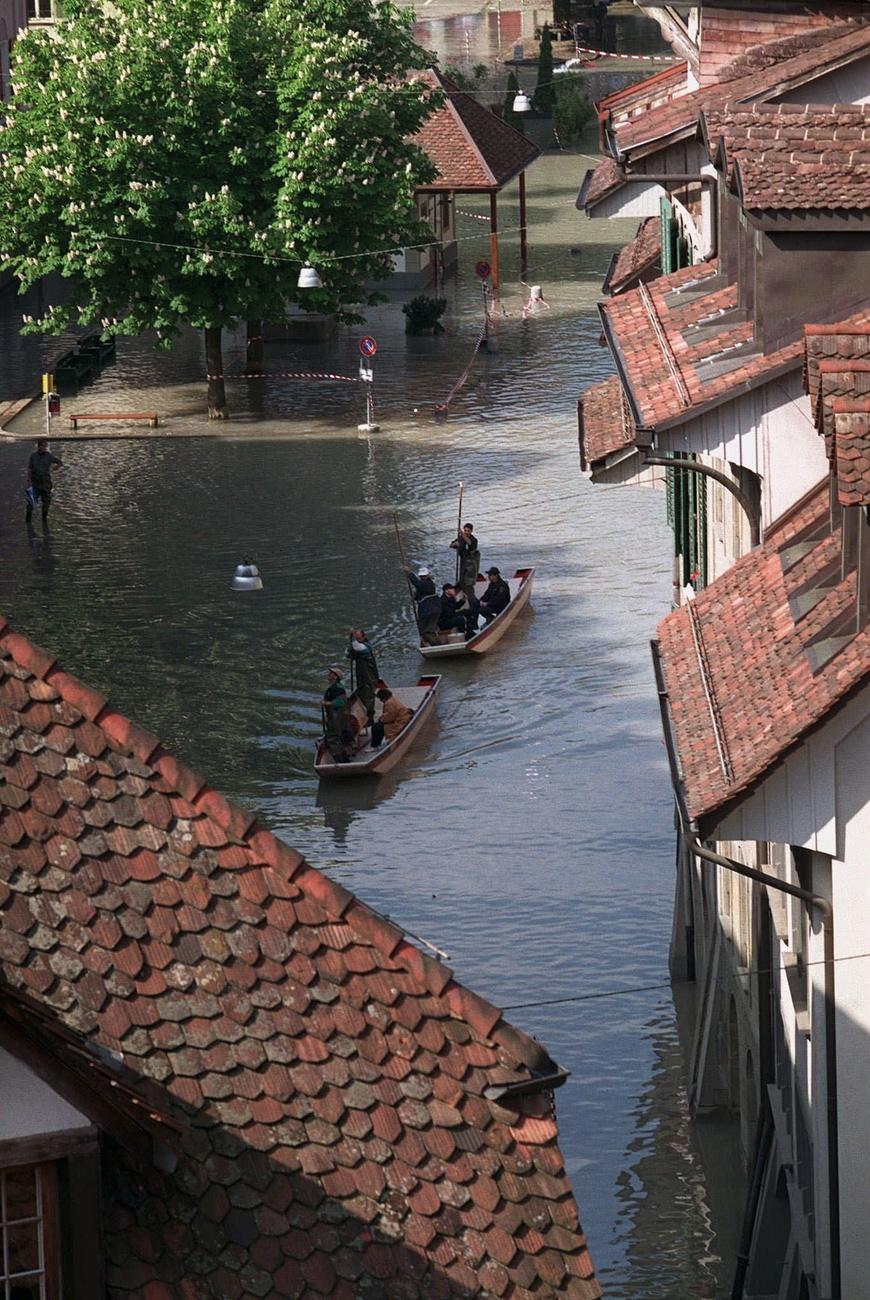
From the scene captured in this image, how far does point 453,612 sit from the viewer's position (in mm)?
42188

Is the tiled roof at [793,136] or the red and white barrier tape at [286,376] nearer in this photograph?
the tiled roof at [793,136]

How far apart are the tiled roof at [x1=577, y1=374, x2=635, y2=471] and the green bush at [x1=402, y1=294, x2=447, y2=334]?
134 ft

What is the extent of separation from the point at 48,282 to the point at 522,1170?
71.5 meters

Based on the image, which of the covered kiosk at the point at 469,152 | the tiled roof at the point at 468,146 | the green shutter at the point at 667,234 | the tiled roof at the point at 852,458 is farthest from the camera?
the tiled roof at the point at 468,146

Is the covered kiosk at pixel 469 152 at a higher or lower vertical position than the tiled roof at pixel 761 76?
lower

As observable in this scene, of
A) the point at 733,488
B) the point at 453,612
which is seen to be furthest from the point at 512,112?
the point at 733,488

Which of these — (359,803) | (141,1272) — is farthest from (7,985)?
(359,803)

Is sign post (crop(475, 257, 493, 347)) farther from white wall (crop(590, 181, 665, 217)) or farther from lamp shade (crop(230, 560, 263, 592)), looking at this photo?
white wall (crop(590, 181, 665, 217))

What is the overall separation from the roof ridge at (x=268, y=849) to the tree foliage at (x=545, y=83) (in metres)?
92.1

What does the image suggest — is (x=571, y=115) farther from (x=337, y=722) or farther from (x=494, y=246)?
(x=337, y=722)

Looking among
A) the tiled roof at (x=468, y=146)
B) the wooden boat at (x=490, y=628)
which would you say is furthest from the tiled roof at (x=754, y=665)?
the tiled roof at (x=468, y=146)

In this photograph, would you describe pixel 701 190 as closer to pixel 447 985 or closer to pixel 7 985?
pixel 447 985

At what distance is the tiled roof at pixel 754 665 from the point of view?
1570 cm

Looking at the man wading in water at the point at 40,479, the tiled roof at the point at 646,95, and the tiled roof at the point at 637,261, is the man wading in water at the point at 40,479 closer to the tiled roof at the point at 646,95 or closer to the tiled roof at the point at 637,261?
the tiled roof at the point at 637,261
